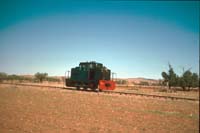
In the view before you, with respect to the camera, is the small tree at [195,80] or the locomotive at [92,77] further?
the small tree at [195,80]

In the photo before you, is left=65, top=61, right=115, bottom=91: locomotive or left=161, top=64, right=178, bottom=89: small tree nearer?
left=65, top=61, right=115, bottom=91: locomotive

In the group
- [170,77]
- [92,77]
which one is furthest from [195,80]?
[92,77]

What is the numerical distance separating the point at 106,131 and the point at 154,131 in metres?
1.88

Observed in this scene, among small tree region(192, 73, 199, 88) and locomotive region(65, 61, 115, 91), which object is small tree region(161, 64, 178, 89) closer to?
small tree region(192, 73, 199, 88)

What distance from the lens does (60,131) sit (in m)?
7.34

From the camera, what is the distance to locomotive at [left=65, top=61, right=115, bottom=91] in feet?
89.0

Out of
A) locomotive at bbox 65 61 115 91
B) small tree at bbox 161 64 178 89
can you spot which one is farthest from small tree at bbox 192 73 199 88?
locomotive at bbox 65 61 115 91

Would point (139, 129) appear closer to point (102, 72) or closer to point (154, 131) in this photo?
point (154, 131)

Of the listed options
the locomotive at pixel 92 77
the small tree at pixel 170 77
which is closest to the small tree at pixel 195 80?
the small tree at pixel 170 77

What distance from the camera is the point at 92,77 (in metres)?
28.0

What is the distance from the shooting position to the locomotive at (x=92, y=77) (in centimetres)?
2712

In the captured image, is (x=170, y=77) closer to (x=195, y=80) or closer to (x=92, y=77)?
(x=195, y=80)

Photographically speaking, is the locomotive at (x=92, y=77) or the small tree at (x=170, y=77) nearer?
the locomotive at (x=92, y=77)

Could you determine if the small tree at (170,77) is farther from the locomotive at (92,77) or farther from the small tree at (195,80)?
the locomotive at (92,77)
